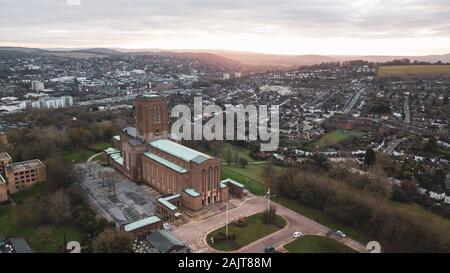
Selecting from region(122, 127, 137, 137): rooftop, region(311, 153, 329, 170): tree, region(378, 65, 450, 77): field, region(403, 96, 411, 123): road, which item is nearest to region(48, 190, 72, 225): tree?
region(122, 127, 137, 137): rooftop

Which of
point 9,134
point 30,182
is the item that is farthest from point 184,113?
point 30,182

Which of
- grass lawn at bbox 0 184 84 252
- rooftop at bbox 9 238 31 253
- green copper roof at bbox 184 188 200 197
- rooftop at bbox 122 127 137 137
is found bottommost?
grass lawn at bbox 0 184 84 252

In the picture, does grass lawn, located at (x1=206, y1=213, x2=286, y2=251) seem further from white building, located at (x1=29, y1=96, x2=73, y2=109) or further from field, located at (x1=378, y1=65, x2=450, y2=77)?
field, located at (x1=378, y1=65, x2=450, y2=77)

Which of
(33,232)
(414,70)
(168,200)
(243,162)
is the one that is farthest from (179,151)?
(414,70)

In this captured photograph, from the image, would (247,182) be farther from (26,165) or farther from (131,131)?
(26,165)

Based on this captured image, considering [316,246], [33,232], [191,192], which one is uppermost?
[191,192]

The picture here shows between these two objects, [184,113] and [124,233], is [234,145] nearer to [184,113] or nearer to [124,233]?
[184,113]

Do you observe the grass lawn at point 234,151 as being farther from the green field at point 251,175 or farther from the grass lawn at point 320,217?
the grass lawn at point 320,217
